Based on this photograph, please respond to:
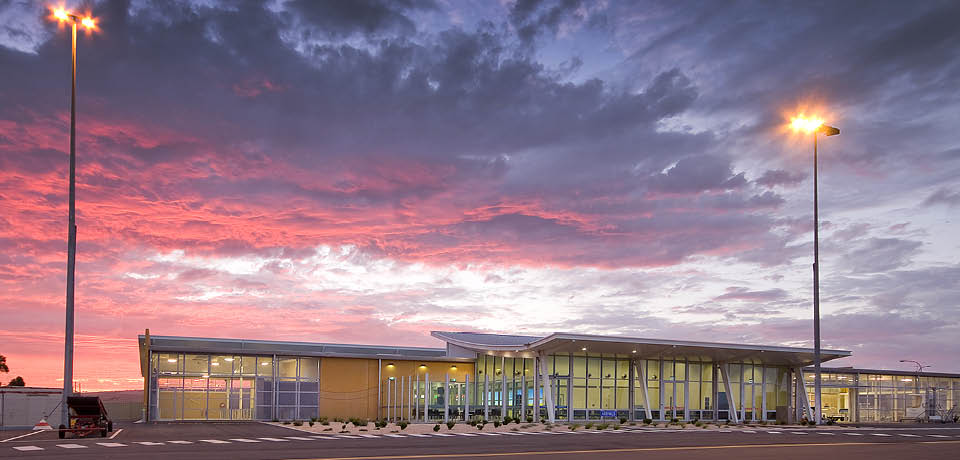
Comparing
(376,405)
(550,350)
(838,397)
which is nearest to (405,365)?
(376,405)

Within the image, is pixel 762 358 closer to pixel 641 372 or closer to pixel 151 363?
pixel 641 372

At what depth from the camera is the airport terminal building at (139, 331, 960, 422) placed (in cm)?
4306

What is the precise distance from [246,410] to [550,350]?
16.4 metres

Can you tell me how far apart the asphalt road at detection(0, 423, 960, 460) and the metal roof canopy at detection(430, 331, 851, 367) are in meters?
10.5

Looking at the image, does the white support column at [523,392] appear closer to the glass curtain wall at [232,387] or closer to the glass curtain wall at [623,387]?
the glass curtain wall at [623,387]

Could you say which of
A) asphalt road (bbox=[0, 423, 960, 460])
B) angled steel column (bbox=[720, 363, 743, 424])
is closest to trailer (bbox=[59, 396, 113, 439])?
asphalt road (bbox=[0, 423, 960, 460])

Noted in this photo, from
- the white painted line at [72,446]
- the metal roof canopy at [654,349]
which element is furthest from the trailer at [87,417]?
the metal roof canopy at [654,349]

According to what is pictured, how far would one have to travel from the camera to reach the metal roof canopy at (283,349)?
43291 millimetres

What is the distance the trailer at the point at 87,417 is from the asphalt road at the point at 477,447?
2.37 feet

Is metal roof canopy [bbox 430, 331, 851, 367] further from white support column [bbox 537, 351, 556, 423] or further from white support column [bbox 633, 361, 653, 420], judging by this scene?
white support column [bbox 633, 361, 653, 420]

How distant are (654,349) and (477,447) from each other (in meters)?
22.4

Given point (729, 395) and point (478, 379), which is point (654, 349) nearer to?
point (729, 395)

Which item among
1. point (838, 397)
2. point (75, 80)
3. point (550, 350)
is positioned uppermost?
point (75, 80)

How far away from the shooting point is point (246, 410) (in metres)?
44.7
